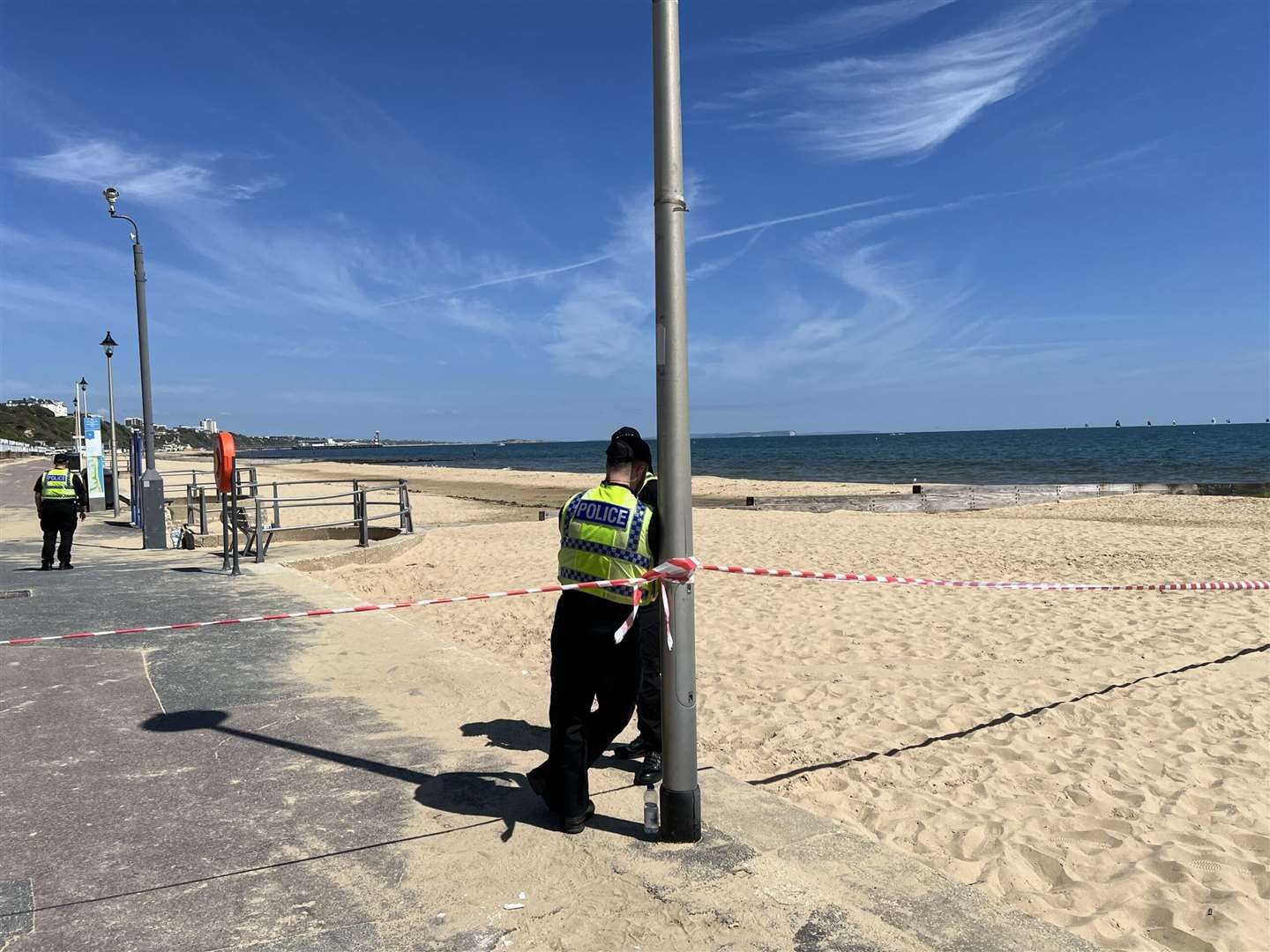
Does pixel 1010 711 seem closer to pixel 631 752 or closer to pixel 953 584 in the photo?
pixel 953 584

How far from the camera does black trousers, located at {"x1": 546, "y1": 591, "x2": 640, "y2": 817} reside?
11.7 feet

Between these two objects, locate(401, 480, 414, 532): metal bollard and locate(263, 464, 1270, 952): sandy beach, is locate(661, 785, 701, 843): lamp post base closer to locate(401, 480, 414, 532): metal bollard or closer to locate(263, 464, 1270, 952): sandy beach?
locate(263, 464, 1270, 952): sandy beach

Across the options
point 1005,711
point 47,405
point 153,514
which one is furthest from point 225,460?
point 47,405

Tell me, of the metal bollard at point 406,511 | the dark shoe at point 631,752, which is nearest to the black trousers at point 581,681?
the dark shoe at point 631,752

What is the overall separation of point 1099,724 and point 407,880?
440 cm

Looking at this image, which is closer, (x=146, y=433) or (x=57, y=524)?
(x=57, y=524)

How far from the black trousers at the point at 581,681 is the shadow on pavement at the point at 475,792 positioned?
0.17m

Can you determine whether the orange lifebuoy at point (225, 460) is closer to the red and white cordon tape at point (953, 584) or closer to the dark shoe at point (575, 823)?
the red and white cordon tape at point (953, 584)

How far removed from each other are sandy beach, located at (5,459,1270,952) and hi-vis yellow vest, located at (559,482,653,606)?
5.76ft

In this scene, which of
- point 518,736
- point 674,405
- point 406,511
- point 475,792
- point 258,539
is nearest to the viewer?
point 674,405

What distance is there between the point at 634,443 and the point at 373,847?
1.98 m

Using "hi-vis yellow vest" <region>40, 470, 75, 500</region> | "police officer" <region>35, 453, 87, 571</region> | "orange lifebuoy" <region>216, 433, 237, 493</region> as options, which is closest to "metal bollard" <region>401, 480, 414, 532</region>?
"orange lifebuoy" <region>216, 433, 237, 493</region>

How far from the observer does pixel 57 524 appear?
1139 cm

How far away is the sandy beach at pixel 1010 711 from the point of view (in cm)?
362
